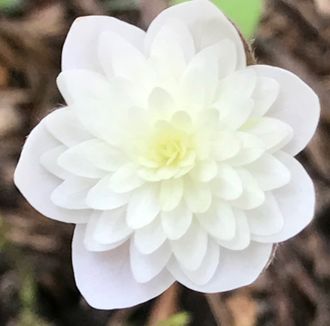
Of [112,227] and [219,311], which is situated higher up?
[112,227]

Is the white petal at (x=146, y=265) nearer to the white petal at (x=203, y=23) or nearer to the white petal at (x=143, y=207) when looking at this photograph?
the white petal at (x=143, y=207)

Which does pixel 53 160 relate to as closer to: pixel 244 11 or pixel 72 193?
pixel 72 193

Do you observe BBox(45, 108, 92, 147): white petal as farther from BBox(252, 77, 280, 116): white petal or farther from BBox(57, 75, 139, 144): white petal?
BBox(252, 77, 280, 116): white petal

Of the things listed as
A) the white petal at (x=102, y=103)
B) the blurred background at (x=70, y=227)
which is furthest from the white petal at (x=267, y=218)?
the blurred background at (x=70, y=227)

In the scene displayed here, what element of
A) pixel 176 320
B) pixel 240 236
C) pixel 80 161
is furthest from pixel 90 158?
pixel 176 320

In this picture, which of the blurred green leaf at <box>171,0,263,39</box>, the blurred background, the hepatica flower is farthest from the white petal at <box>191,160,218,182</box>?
the blurred background

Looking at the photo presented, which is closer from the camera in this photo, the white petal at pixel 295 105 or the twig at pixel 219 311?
the white petal at pixel 295 105
